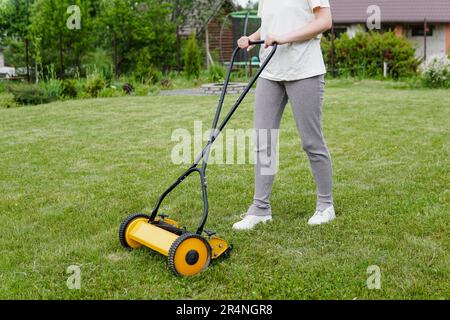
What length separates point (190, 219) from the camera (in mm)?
3910

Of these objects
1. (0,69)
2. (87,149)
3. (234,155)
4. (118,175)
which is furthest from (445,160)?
(0,69)

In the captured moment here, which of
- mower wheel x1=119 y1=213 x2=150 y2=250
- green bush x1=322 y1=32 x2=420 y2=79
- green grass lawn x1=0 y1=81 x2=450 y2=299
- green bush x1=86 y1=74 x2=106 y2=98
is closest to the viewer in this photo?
green grass lawn x1=0 y1=81 x2=450 y2=299

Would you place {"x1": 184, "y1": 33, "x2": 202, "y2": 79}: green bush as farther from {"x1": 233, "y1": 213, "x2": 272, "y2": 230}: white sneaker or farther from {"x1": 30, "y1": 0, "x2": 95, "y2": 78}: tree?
{"x1": 233, "y1": 213, "x2": 272, "y2": 230}: white sneaker

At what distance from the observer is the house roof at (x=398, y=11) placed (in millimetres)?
21469

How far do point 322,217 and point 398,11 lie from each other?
1964 cm

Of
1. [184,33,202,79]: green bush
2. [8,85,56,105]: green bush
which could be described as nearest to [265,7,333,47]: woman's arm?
[8,85,56,105]: green bush

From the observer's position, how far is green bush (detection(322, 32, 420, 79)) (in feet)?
50.3

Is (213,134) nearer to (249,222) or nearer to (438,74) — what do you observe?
(249,222)

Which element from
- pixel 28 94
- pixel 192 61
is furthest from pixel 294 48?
pixel 192 61

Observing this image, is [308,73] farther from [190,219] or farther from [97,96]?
[97,96]

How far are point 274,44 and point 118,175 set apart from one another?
2200 millimetres
